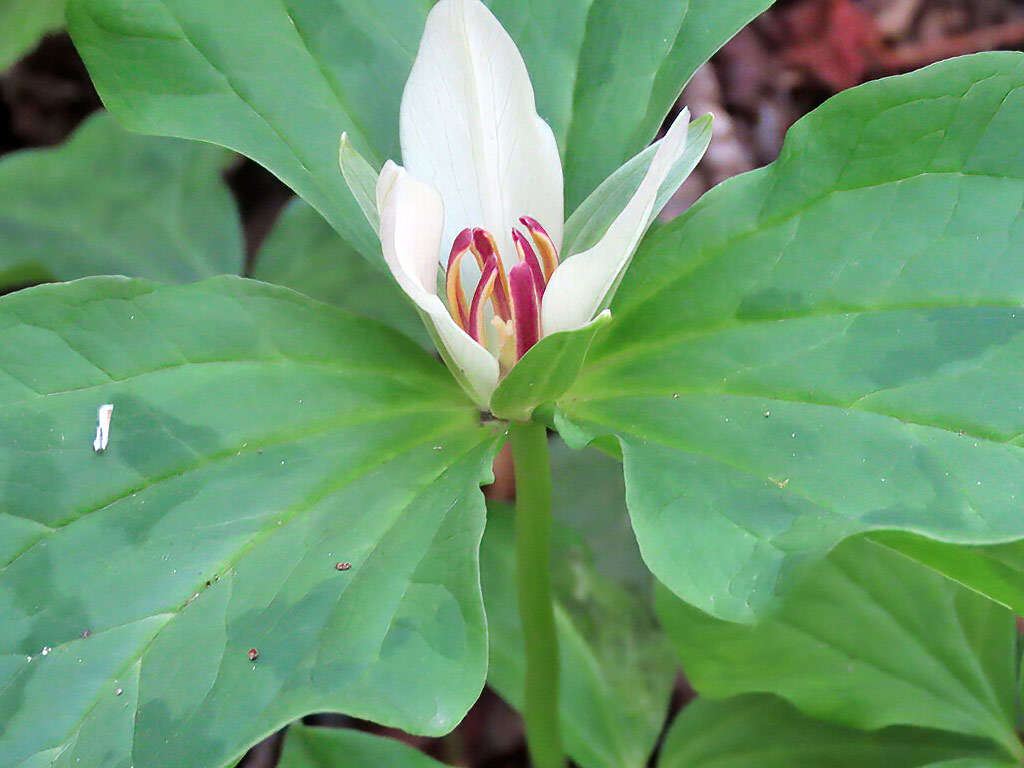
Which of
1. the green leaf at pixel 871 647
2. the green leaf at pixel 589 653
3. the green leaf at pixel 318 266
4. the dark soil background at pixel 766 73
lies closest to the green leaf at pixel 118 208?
the green leaf at pixel 318 266

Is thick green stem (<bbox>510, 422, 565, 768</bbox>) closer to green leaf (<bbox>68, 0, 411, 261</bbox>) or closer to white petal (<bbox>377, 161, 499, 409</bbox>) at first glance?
white petal (<bbox>377, 161, 499, 409</bbox>)

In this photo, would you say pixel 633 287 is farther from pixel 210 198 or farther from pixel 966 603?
pixel 210 198

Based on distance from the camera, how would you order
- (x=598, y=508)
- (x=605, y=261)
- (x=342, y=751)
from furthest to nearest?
(x=598, y=508) < (x=342, y=751) < (x=605, y=261)

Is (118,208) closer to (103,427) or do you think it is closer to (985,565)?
(103,427)

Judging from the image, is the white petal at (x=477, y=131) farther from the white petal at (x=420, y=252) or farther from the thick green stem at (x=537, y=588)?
the thick green stem at (x=537, y=588)

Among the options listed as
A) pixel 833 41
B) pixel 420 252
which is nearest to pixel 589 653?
pixel 420 252

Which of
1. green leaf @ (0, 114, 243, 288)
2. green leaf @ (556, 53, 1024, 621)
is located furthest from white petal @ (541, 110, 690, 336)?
green leaf @ (0, 114, 243, 288)

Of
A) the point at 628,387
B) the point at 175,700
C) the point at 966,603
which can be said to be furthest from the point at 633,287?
the point at 966,603
